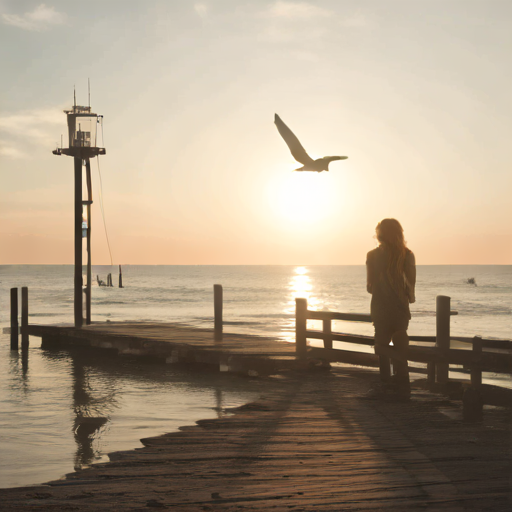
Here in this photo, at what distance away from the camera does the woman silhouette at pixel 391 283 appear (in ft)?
23.3

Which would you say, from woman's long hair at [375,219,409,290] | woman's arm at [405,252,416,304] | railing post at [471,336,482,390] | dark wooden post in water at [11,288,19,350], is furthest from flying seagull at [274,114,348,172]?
dark wooden post in water at [11,288,19,350]

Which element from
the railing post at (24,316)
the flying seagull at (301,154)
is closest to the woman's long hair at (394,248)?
the flying seagull at (301,154)

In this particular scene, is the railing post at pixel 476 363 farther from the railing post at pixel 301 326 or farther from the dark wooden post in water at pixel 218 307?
the dark wooden post in water at pixel 218 307

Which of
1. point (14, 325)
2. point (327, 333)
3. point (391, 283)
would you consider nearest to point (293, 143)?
point (391, 283)

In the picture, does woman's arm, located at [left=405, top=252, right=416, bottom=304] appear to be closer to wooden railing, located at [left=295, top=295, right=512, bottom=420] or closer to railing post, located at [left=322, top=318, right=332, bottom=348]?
wooden railing, located at [left=295, top=295, right=512, bottom=420]

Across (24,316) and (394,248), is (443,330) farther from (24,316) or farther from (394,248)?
(24,316)

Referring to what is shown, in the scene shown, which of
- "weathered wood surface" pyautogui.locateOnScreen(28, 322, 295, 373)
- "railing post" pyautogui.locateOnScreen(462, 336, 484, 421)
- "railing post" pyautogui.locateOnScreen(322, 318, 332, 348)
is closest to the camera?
"railing post" pyautogui.locateOnScreen(462, 336, 484, 421)

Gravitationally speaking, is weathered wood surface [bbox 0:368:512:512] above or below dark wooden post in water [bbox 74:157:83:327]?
below

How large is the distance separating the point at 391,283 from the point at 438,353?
43.4 inches

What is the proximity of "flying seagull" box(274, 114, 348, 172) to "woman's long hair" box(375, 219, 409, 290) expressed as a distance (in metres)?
1.29

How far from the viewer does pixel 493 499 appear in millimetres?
4109

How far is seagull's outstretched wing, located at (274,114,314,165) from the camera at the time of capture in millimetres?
7887

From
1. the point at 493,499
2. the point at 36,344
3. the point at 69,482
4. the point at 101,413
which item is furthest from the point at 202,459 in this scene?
the point at 36,344

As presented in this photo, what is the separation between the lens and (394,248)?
280 inches
